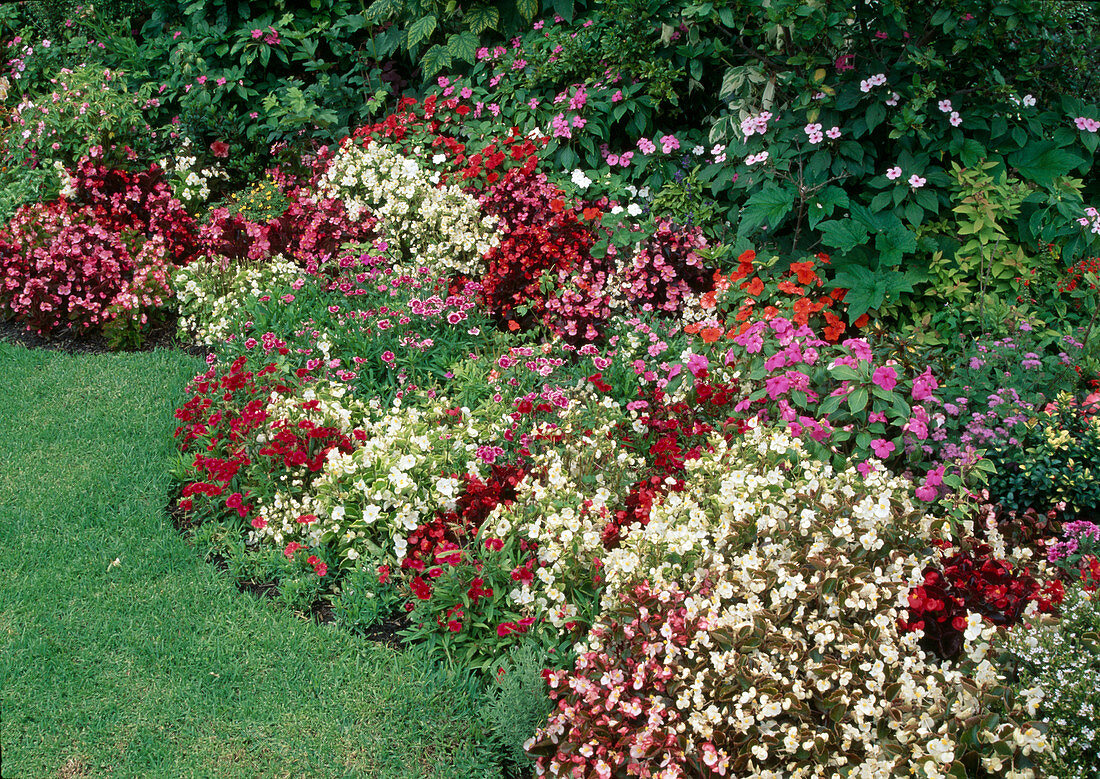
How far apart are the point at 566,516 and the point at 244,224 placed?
373cm

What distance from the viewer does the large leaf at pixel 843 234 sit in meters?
4.29

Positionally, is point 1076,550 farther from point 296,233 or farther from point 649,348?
point 296,233

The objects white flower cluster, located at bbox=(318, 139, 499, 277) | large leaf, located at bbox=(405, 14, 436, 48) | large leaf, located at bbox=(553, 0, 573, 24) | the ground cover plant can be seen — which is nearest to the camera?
the ground cover plant

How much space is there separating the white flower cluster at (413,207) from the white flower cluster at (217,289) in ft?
2.11

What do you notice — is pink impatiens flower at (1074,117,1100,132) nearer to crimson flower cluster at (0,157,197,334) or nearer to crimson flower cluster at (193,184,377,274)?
crimson flower cluster at (193,184,377,274)

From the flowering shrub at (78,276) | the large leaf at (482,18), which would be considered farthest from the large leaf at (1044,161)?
the flowering shrub at (78,276)

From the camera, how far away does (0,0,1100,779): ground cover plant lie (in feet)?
7.93

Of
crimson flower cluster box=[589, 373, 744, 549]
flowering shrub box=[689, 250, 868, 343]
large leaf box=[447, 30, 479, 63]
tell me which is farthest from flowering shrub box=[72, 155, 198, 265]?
flowering shrub box=[689, 250, 868, 343]

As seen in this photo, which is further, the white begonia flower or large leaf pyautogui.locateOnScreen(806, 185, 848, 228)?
the white begonia flower

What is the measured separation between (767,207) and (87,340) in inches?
165

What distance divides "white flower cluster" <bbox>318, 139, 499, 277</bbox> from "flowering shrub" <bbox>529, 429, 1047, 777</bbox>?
2.67m

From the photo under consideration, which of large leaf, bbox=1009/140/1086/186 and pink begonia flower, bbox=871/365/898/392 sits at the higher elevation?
large leaf, bbox=1009/140/1086/186

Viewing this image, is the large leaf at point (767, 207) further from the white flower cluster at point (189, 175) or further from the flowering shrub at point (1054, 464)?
the white flower cluster at point (189, 175)

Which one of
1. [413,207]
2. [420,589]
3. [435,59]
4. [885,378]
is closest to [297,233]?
[413,207]
